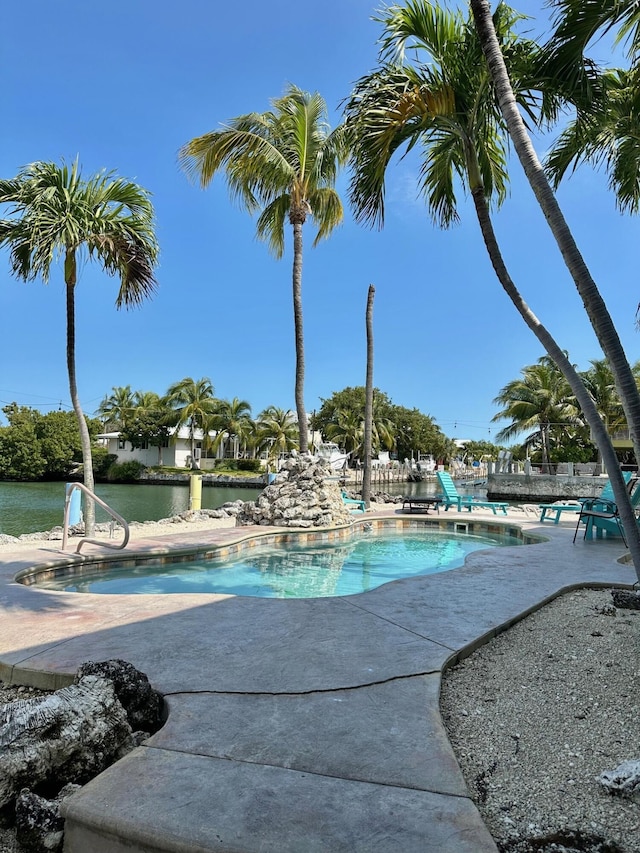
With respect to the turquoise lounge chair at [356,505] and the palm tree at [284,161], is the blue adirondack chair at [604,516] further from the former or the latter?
the turquoise lounge chair at [356,505]

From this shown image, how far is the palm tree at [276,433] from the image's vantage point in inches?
1949

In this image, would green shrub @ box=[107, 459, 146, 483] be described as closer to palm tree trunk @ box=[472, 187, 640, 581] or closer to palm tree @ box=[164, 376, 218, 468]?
palm tree @ box=[164, 376, 218, 468]

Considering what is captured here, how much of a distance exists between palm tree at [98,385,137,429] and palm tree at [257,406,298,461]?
51.1 feet

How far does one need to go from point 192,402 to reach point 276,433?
8532mm

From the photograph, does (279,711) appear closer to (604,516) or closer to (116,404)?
(604,516)

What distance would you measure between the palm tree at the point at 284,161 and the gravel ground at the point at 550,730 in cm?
888

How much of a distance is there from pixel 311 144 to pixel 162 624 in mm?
12169

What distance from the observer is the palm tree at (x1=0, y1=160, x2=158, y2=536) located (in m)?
8.58

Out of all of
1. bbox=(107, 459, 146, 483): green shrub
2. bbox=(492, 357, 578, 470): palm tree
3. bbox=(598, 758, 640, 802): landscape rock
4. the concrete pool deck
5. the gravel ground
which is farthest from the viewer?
bbox=(107, 459, 146, 483): green shrub

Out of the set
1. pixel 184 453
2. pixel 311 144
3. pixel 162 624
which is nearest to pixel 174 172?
pixel 311 144

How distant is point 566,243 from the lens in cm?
348

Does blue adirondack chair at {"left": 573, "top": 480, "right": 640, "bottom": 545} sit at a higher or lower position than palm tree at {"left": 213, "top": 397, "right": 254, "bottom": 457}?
lower

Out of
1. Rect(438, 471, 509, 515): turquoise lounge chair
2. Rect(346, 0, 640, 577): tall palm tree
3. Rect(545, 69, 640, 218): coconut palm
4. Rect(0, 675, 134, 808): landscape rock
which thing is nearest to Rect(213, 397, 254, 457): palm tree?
Rect(438, 471, 509, 515): turquoise lounge chair

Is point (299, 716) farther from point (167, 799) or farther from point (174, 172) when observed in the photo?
point (174, 172)
